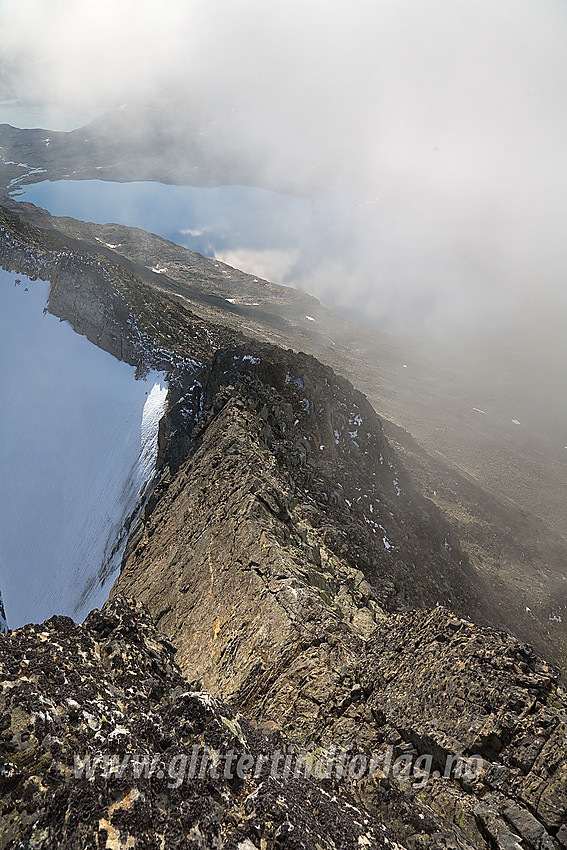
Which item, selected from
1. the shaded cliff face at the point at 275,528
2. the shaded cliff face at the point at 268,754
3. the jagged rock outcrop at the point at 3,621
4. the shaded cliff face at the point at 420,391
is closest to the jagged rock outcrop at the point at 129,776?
the shaded cliff face at the point at 268,754

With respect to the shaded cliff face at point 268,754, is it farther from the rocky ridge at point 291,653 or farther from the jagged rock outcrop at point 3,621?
the jagged rock outcrop at point 3,621

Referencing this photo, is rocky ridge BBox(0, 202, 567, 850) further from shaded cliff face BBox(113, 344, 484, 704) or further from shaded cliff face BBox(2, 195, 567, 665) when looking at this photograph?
shaded cliff face BBox(2, 195, 567, 665)

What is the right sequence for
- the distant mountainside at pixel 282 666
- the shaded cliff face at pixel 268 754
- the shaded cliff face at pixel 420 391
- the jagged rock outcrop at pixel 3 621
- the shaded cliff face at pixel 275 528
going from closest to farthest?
1. the shaded cliff face at pixel 268 754
2. the distant mountainside at pixel 282 666
3. the shaded cliff face at pixel 275 528
4. the jagged rock outcrop at pixel 3 621
5. the shaded cliff face at pixel 420 391

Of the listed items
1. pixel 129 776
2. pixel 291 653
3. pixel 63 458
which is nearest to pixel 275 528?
A: pixel 291 653

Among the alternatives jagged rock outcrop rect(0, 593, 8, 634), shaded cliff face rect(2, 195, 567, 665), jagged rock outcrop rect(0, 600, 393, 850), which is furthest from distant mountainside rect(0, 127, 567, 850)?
jagged rock outcrop rect(0, 593, 8, 634)

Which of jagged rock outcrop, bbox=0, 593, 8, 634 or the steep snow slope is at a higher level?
the steep snow slope

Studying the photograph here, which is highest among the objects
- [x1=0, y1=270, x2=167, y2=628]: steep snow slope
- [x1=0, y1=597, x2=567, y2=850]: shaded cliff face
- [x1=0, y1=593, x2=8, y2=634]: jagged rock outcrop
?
[x1=0, y1=270, x2=167, y2=628]: steep snow slope

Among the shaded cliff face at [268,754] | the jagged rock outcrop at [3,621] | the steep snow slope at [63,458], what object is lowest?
the shaded cliff face at [268,754]

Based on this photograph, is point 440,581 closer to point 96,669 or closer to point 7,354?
point 96,669

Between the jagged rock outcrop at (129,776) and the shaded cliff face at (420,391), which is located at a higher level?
the shaded cliff face at (420,391)

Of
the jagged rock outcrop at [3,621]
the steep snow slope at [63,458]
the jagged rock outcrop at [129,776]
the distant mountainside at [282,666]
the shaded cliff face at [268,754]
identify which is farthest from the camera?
the jagged rock outcrop at [3,621]
